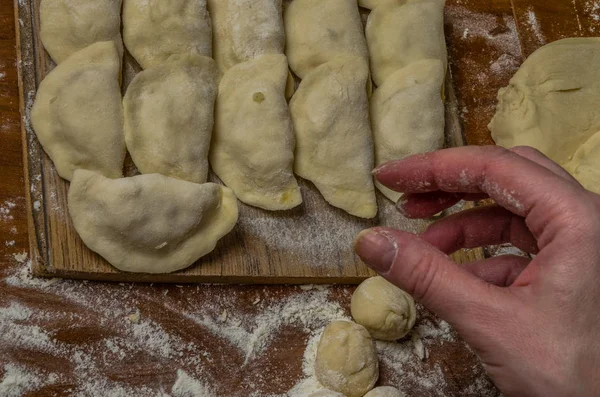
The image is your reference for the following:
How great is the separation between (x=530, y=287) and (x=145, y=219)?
2.89 ft

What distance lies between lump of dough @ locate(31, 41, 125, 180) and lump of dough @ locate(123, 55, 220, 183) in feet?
0.14

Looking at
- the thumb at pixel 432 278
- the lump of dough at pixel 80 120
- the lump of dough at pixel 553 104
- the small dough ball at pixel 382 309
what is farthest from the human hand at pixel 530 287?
the lump of dough at pixel 553 104

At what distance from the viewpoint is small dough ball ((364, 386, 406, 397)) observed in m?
1.57

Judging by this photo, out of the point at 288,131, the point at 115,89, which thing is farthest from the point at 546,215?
the point at 115,89

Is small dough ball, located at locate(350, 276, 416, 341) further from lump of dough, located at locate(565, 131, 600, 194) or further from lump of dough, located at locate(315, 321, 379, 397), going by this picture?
lump of dough, located at locate(565, 131, 600, 194)

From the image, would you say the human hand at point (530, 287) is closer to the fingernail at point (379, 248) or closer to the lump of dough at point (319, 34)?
the fingernail at point (379, 248)

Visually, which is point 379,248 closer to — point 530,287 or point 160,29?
point 530,287

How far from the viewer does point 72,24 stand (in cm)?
161

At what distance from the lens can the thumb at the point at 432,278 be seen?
103 centimetres

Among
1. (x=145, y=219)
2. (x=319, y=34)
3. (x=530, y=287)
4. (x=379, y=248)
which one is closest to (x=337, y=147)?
(x=319, y=34)

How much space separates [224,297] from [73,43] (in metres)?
0.77

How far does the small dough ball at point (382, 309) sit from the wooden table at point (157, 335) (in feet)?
0.25

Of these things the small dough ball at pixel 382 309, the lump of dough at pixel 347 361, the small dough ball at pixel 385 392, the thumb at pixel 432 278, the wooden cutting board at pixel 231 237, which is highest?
the thumb at pixel 432 278

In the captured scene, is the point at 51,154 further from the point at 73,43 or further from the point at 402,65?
the point at 402,65
